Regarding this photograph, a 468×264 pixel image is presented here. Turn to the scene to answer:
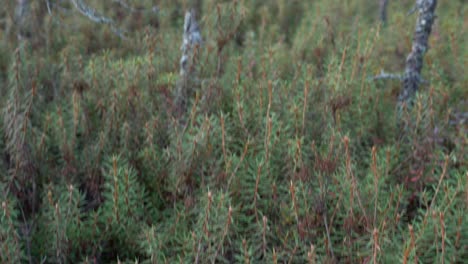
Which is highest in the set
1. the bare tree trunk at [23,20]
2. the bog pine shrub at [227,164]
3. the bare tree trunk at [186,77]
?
the bare tree trunk at [23,20]

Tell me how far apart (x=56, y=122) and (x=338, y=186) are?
1.71 metres

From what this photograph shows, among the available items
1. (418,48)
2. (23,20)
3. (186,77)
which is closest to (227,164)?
(186,77)

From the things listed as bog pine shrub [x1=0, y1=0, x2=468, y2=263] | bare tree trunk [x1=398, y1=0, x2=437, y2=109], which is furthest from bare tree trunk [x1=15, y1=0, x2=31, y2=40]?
bare tree trunk [x1=398, y1=0, x2=437, y2=109]

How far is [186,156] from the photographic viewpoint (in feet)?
8.75

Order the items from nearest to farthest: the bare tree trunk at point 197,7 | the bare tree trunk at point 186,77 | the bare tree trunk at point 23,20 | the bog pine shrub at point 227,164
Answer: the bog pine shrub at point 227,164 < the bare tree trunk at point 186,77 < the bare tree trunk at point 23,20 < the bare tree trunk at point 197,7

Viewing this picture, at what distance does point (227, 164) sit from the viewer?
98.7 inches

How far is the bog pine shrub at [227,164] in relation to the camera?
225cm

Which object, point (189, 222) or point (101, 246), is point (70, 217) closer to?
point (101, 246)

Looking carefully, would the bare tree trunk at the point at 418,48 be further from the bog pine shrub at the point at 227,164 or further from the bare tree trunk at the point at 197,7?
the bare tree trunk at the point at 197,7

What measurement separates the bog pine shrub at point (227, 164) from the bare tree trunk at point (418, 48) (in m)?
0.19

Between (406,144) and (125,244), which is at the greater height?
(406,144)

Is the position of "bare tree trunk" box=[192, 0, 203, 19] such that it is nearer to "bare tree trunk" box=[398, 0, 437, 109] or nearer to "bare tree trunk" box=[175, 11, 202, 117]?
"bare tree trunk" box=[175, 11, 202, 117]

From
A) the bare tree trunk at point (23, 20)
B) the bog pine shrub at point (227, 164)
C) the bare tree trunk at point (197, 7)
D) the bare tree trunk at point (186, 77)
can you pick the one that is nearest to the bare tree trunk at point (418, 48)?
the bog pine shrub at point (227, 164)

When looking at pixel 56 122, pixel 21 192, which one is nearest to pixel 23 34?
pixel 56 122
